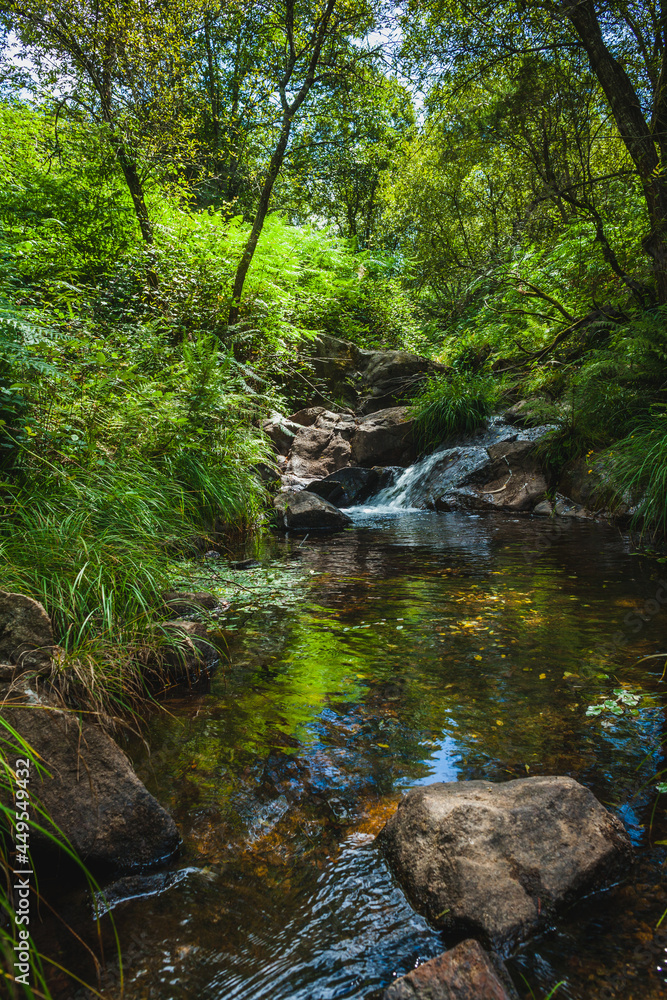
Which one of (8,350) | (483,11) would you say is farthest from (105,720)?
(483,11)

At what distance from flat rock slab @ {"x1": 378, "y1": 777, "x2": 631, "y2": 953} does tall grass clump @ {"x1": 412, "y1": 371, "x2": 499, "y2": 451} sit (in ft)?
32.3

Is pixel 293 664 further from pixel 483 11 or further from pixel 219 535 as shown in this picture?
pixel 483 11

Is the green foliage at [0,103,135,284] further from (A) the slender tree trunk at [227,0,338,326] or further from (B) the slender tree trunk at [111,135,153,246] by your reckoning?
(A) the slender tree trunk at [227,0,338,326]

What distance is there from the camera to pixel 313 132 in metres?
10.9

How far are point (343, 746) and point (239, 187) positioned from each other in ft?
49.6

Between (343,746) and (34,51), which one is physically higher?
(34,51)

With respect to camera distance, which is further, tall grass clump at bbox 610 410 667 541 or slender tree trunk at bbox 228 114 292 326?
slender tree trunk at bbox 228 114 292 326

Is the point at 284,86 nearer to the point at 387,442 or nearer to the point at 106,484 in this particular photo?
the point at 387,442

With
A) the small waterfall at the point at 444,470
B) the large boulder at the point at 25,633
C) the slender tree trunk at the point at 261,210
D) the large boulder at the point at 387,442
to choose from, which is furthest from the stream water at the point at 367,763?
the large boulder at the point at 387,442

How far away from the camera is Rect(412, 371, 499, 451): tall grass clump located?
11.1 metres

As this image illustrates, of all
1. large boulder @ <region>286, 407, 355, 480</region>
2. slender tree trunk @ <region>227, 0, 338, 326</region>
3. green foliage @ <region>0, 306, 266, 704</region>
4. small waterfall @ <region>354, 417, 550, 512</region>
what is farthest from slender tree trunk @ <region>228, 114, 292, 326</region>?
small waterfall @ <region>354, 417, 550, 512</region>

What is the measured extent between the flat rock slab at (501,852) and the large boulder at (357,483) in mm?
9158

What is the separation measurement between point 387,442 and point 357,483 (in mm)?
1320

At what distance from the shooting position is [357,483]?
37.3ft
